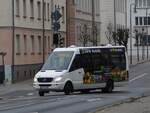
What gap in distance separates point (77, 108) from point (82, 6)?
212 ft

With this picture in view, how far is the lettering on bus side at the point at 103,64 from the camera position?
40.2m

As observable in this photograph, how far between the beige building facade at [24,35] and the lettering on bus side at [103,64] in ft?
67.3

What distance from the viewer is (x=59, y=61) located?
3959 centimetres

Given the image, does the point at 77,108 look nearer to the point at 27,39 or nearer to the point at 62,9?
the point at 27,39

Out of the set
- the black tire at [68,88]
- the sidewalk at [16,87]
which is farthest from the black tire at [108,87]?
the sidewalk at [16,87]

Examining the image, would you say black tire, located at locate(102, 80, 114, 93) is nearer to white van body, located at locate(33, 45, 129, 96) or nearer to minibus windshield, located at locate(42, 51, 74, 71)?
white van body, located at locate(33, 45, 129, 96)

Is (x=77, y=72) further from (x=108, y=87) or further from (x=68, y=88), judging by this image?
(x=108, y=87)

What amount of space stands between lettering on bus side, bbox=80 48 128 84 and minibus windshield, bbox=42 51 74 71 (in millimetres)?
879

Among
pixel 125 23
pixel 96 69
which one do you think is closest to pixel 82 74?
pixel 96 69

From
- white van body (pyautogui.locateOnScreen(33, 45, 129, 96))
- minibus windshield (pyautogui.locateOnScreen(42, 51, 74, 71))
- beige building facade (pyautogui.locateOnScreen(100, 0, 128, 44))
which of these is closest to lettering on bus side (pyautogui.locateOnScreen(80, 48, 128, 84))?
white van body (pyautogui.locateOnScreen(33, 45, 129, 96))

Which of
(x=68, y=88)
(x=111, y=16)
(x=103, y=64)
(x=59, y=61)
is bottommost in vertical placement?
(x=68, y=88)

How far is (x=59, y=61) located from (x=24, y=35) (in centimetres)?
2807

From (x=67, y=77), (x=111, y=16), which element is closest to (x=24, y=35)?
(x=67, y=77)

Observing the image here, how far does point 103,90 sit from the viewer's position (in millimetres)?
42094
